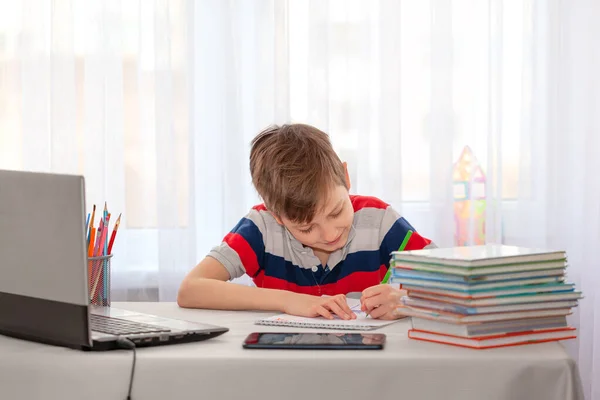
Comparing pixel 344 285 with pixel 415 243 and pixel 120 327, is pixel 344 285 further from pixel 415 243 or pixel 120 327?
pixel 120 327

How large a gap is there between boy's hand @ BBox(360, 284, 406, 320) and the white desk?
0.22 m

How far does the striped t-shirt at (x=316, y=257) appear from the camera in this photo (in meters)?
1.79

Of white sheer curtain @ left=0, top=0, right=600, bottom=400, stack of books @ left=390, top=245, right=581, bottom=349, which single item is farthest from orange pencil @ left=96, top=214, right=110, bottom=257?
white sheer curtain @ left=0, top=0, right=600, bottom=400

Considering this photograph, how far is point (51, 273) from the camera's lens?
113 cm

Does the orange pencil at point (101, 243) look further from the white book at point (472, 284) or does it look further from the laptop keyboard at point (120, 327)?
the white book at point (472, 284)

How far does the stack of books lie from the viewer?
1.12 meters

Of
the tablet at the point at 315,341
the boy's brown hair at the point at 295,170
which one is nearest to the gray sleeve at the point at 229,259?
the boy's brown hair at the point at 295,170

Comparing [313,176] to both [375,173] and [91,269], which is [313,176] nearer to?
[91,269]

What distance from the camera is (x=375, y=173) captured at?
263cm

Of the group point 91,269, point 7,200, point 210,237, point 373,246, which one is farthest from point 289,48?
point 7,200

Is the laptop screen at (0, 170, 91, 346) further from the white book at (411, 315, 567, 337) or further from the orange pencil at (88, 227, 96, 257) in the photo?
the white book at (411, 315, 567, 337)

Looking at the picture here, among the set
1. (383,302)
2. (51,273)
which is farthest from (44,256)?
(383,302)

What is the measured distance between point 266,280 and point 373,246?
0.24 m

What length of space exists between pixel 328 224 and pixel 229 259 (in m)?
0.26
